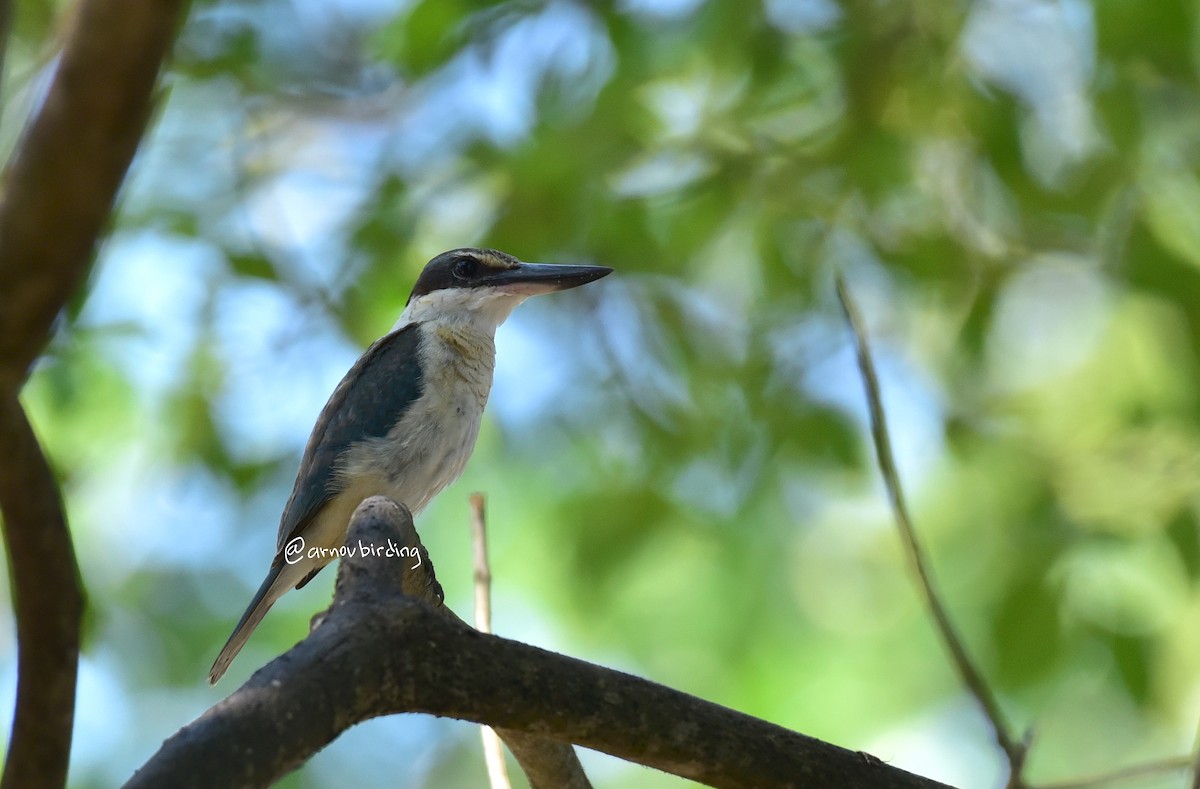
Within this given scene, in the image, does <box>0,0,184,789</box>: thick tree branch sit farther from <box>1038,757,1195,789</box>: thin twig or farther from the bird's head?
the bird's head

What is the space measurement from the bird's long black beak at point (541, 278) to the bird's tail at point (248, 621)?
4.24ft

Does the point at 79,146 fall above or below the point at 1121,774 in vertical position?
above

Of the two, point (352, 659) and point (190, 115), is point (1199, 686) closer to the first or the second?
point (352, 659)

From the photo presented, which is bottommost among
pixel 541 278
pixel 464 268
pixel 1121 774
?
pixel 1121 774

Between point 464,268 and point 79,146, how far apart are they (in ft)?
11.5

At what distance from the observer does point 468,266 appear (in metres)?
4.54

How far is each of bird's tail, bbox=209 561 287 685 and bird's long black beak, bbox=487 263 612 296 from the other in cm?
129

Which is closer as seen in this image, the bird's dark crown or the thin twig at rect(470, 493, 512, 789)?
the thin twig at rect(470, 493, 512, 789)

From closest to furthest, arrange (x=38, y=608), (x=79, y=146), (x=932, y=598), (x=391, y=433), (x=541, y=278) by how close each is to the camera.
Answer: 1. (x=79, y=146)
2. (x=38, y=608)
3. (x=932, y=598)
4. (x=391, y=433)
5. (x=541, y=278)

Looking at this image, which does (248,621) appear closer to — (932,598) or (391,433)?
(391,433)

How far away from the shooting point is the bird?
386cm

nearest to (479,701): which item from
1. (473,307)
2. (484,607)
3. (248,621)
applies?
(484,607)

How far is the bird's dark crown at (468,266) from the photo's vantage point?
452 cm

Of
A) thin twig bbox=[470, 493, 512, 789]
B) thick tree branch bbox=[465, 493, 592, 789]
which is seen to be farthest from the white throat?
thick tree branch bbox=[465, 493, 592, 789]
